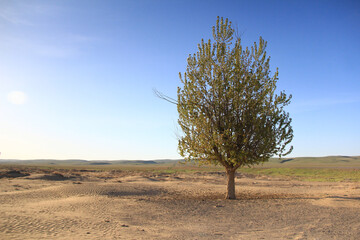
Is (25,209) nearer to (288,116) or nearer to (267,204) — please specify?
(267,204)

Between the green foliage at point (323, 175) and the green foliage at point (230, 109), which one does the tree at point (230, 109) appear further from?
the green foliage at point (323, 175)

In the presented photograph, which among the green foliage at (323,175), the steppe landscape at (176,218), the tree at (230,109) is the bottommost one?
the green foliage at (323,175)

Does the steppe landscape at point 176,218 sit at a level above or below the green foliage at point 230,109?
below

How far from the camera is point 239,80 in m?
18.6

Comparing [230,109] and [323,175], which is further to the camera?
[323,175]

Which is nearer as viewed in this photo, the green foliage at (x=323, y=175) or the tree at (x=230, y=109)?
the tree at (x=230, y=109)

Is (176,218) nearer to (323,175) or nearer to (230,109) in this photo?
(230,109)

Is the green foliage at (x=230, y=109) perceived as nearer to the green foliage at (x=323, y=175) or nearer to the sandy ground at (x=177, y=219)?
the sandy ground at (x=177, y=219)

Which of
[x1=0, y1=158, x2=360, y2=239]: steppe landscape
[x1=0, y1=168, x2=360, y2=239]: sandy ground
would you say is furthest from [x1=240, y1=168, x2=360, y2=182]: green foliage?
[x1=0, y1=168, x2=360, y2=239]: sandy ground

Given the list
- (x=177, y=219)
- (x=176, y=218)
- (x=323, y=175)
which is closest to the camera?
(x=177, y=219)

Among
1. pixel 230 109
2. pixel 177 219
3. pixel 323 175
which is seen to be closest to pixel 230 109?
pixel 230 109

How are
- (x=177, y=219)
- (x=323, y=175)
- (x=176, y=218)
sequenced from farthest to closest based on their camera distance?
(x=323, y=175) < (x=176, y=218) < (x=177, y=219)

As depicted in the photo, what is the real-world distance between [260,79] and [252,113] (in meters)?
2.47

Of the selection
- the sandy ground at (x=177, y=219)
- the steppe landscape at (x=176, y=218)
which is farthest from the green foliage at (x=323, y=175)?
the sandy ground at (x=177, y=219)
